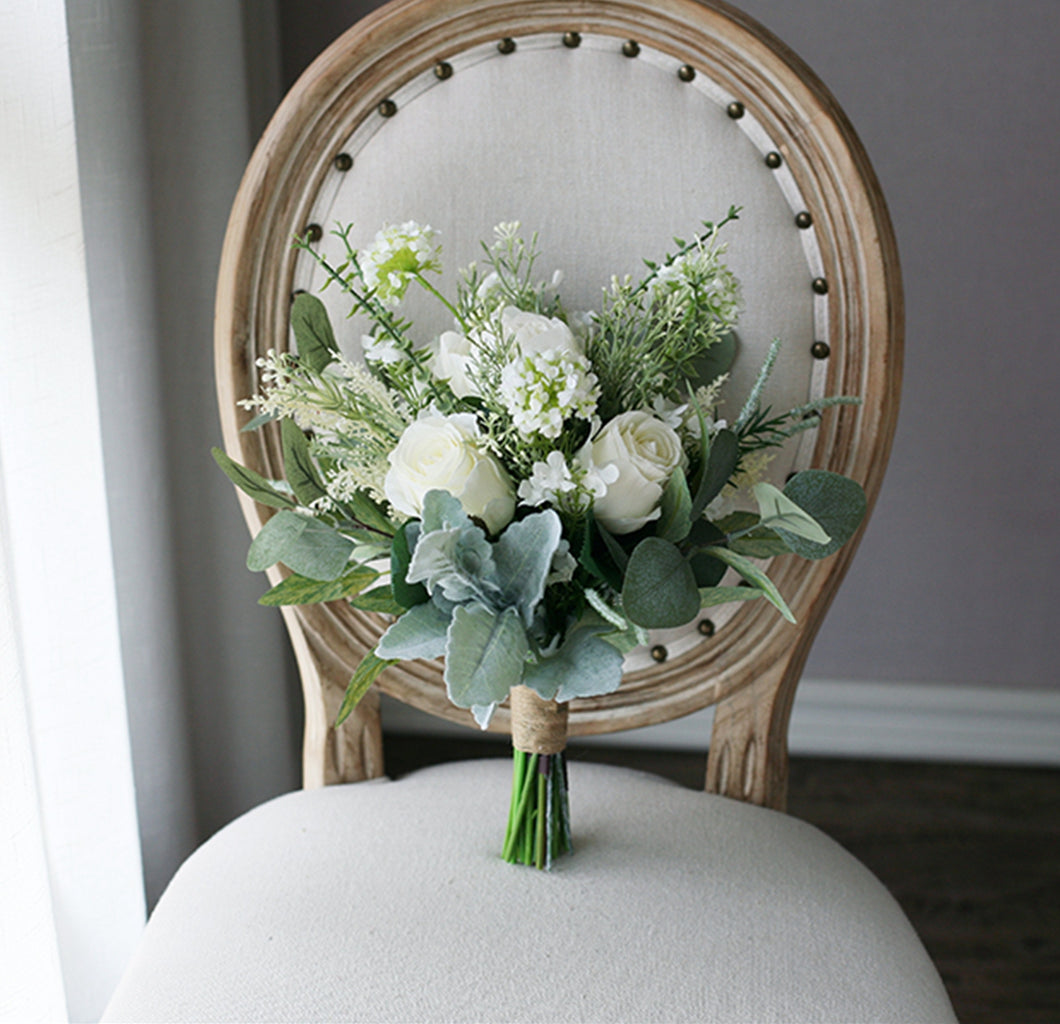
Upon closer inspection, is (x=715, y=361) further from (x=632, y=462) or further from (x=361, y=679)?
(x=361, y=679)

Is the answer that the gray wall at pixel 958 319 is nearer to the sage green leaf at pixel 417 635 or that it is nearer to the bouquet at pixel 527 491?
the bouquet at pixel 527 491

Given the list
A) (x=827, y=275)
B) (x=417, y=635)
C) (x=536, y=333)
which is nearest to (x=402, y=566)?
(x=417, y=635)

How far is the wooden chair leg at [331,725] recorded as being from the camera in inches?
29.2

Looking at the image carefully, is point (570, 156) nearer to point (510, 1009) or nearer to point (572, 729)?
point (572, 729)

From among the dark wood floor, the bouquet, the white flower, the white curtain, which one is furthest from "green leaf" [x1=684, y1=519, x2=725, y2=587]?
the dark wood floor

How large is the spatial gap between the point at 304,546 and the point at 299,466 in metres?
0.05

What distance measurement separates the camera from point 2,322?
0.71 m

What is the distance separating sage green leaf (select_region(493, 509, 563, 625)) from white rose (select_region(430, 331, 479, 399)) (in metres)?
0.08

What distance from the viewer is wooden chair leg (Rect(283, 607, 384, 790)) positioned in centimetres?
74

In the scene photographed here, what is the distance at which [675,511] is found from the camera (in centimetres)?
53

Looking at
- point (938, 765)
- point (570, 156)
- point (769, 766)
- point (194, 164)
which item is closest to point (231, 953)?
point (769, 766)

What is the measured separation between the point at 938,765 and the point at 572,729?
104cm

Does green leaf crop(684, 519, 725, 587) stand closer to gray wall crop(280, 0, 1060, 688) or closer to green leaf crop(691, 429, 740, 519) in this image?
green leaf crop(691, 429, 740, 519)

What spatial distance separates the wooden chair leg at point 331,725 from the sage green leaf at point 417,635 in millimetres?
232
